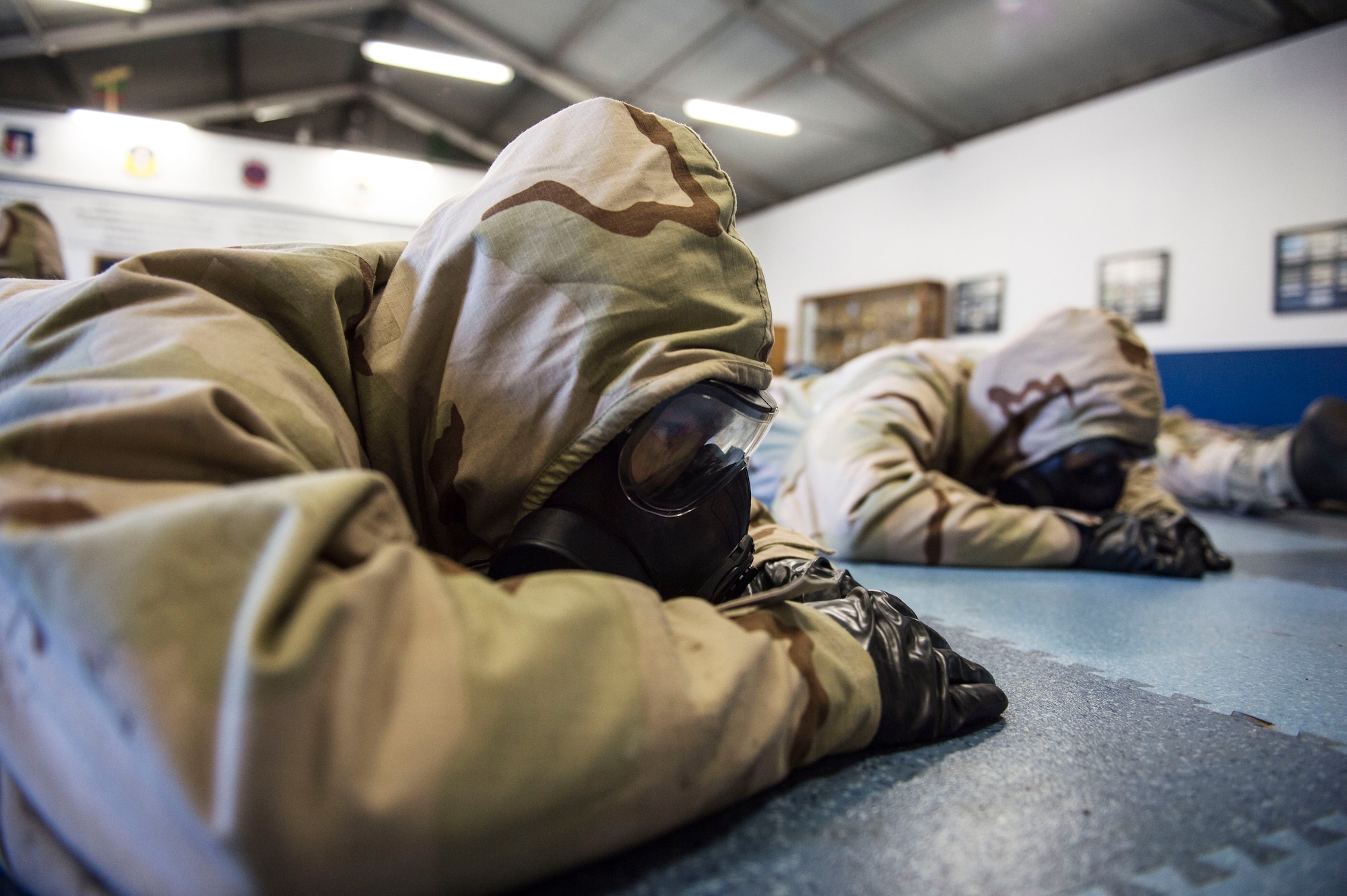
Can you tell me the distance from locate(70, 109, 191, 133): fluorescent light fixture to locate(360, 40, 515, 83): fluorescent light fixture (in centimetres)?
167

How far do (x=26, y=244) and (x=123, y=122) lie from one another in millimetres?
4144

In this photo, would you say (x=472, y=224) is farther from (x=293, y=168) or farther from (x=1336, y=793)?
(x=293, y=168)

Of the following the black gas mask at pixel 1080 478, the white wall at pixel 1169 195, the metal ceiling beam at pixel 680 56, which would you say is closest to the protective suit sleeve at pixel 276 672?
the black gas mask at pixel 1080 478

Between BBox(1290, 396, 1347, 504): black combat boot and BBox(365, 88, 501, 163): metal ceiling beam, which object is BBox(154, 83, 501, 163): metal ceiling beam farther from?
BBox(1290, 396, 1347, 504): black combat boot

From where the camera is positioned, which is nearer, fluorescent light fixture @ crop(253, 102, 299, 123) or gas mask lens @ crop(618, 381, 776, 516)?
gas mask lens @ crop(618, 381, 776, 516)

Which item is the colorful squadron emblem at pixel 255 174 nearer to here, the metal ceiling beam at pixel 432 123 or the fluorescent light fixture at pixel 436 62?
the fluorescent light fixture at pixel 436 62

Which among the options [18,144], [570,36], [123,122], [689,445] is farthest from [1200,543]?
[18,144]

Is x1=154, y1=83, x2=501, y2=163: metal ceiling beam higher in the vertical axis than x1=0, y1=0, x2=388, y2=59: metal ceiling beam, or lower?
higher

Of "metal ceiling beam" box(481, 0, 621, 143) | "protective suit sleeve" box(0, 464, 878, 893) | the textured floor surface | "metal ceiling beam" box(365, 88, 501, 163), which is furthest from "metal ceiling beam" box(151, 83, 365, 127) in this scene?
the textured floor surface

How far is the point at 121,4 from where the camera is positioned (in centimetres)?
556

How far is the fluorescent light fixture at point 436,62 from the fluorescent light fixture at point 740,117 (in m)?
1.92

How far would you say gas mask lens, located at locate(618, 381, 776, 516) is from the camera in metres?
0.74

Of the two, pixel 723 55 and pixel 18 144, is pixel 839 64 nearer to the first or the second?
pixel 723 55

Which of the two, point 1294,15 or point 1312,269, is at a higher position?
point 1294,15
